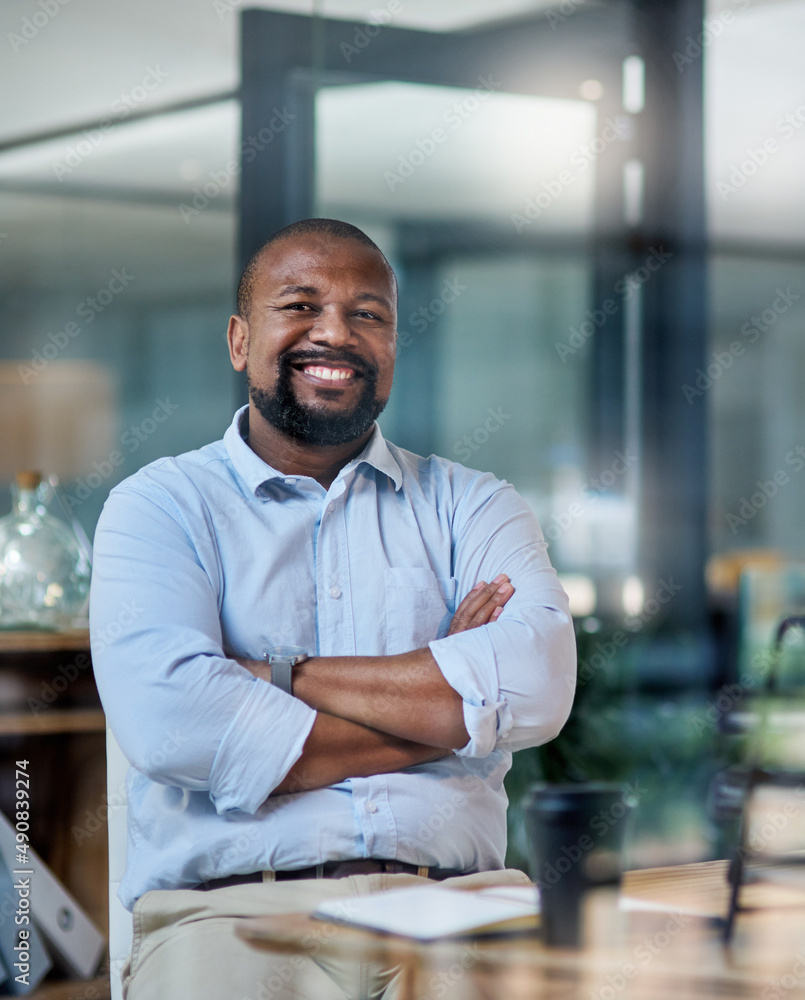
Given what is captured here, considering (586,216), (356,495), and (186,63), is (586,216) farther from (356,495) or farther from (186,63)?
(356,495)

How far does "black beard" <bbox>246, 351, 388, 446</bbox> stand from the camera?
154cm

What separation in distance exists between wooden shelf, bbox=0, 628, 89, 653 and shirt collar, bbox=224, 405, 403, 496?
0.76 metres

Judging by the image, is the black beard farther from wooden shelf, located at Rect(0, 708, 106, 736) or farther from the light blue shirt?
wooden shelf, located at Rect(0, 708, 106, 736)

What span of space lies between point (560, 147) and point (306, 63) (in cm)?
108

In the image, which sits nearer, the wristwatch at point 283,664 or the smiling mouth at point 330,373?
the wristwatch at point 283,664

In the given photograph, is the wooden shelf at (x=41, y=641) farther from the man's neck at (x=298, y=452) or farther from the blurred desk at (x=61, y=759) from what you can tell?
the man's neck at (x=298, y=452)

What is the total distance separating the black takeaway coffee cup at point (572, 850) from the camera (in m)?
1.12

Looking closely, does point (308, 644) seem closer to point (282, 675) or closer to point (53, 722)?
point (282, 675)

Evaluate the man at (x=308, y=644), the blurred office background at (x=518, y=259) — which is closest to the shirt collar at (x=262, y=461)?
the man at (x=308, y=644)

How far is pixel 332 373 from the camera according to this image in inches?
60.5

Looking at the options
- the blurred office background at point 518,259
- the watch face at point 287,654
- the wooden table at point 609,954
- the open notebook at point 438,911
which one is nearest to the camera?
the wooden table at point 609,954

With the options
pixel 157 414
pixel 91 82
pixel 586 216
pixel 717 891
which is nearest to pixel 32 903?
pixel 717 891

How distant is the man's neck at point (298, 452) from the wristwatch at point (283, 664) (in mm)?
284

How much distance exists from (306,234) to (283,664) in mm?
610
